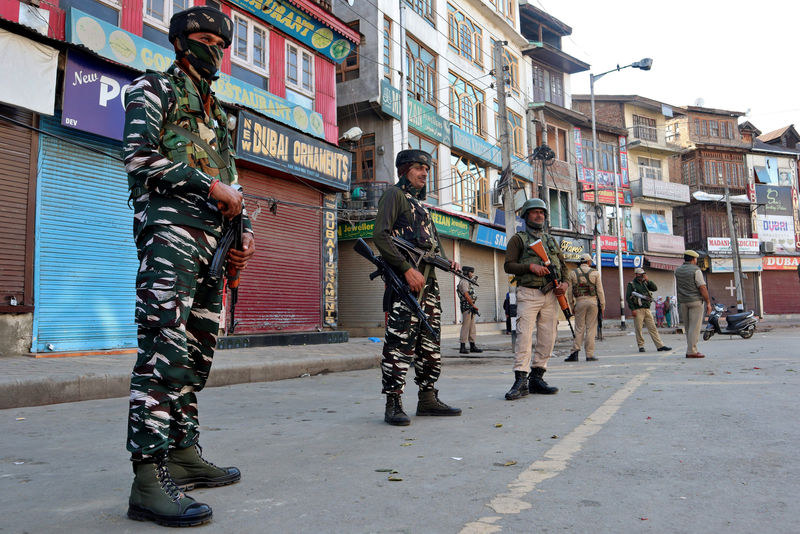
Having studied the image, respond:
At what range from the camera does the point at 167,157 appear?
242 centimetres

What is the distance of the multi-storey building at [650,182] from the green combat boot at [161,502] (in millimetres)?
34698

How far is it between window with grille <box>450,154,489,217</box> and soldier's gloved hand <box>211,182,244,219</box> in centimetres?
1929

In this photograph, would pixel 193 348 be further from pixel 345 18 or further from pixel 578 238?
pixel 578 238

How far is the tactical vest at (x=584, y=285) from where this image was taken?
10.4 m

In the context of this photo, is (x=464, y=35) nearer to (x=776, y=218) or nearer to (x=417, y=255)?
(x=417, y=255)

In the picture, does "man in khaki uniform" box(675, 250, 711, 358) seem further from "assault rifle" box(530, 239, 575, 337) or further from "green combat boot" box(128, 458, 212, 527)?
"green combat boot" box(128, 458, 212, 527)

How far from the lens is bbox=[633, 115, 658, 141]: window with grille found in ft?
119

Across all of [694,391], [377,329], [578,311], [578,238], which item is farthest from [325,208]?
[578,238]

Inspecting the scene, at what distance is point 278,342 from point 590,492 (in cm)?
1084

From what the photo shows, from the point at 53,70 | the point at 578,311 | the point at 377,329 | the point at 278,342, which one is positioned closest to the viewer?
the point at 53,70

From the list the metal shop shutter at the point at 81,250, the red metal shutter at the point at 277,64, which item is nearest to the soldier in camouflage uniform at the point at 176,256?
the metal shop shutter at the point at 81,250

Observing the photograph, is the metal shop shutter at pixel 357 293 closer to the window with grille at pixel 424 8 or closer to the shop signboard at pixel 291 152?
the shop signboard at pixel 291 152

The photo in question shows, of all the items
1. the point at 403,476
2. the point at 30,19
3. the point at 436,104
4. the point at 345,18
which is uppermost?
the point at 345,18

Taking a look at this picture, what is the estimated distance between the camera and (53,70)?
27.8 feet
